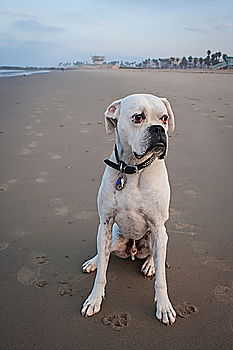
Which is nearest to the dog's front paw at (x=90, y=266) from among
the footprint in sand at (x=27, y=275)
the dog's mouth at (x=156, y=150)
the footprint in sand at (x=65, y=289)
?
the footprint in sand at (x=65, y=289)

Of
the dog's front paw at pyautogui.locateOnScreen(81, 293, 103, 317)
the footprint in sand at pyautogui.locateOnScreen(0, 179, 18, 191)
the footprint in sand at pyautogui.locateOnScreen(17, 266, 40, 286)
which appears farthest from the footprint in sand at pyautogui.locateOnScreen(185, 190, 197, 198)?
the footprint in sand at pyautogui.locateOnScreen(0, 179, 18, 191)

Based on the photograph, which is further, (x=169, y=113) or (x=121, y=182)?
(x=169, y=113)

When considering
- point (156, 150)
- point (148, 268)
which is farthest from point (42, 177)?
point (156, 150)

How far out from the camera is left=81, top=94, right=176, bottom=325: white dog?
2.26 m

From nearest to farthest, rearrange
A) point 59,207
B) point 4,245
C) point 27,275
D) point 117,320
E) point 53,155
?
point 117,320
point 27,275
point 4,245
point 59,207
point 53,155

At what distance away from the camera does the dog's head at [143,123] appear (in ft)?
7.16

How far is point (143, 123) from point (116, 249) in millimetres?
1156

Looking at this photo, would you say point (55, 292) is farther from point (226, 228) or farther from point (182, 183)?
point (182, 183)

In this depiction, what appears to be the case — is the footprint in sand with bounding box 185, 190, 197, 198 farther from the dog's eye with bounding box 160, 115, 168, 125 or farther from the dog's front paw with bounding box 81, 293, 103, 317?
the dog's front paw with bounding box 81, 293, 103, 317

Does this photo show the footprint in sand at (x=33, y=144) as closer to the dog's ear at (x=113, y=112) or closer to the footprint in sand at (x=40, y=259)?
the footprint in sand at (x=40, y=259)

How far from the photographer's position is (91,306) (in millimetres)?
2385

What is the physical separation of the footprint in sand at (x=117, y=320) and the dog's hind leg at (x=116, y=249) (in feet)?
1.83

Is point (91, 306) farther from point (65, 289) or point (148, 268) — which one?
point (148, 268)

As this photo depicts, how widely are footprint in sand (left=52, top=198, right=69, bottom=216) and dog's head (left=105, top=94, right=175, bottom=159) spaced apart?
1659 mm
